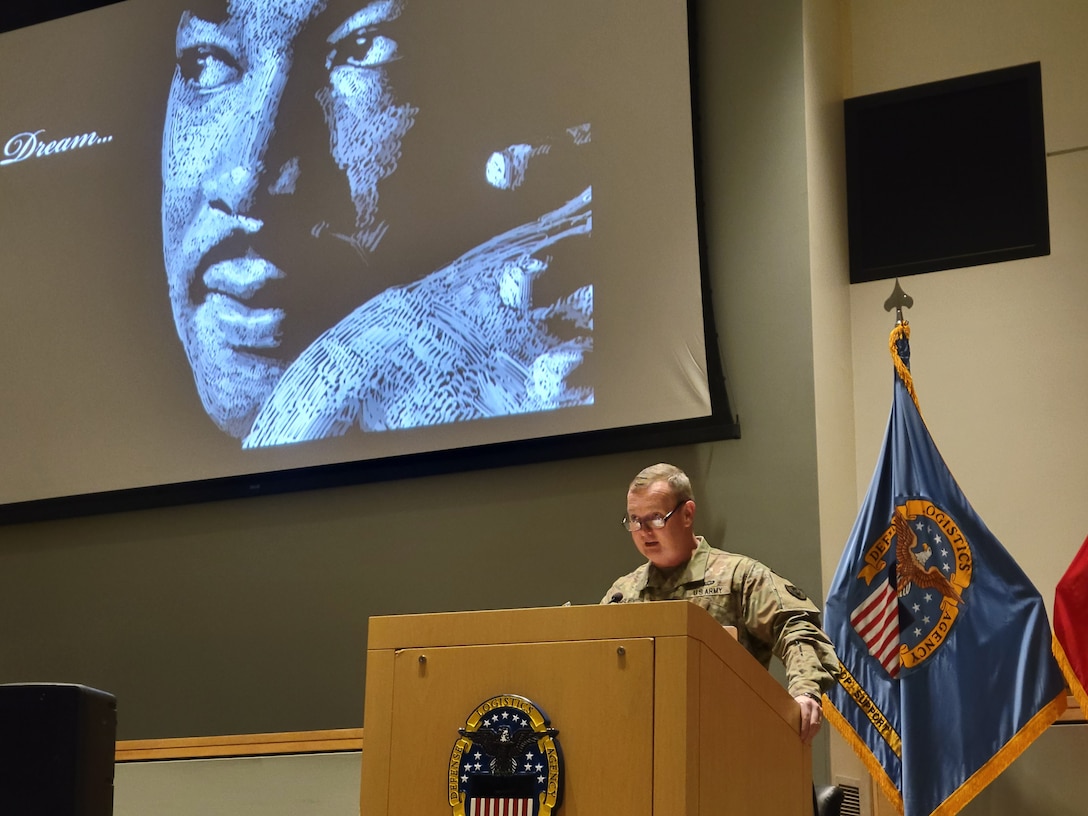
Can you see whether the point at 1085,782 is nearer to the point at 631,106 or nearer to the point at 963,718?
the point at 963,718

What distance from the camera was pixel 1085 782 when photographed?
383 cm

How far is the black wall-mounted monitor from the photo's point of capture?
180 inches

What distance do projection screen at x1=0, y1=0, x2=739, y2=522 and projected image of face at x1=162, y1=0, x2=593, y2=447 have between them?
0.01m

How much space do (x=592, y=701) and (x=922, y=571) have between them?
222cm

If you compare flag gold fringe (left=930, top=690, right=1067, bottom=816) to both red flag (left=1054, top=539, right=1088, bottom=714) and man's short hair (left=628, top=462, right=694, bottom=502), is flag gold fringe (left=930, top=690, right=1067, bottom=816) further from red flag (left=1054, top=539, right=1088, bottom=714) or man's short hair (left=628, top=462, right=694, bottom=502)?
man's short hair (left=628, top=462, right=694, bottom=502)

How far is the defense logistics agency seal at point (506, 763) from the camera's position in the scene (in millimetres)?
2025

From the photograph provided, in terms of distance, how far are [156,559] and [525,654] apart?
11.5ft

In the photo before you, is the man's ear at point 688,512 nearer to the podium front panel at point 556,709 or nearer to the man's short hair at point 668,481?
the man's short hair at point 668,481

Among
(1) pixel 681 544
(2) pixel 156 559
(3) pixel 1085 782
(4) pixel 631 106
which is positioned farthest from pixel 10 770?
(2) pixel 156 559

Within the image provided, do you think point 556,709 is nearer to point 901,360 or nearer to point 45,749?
point 45,749

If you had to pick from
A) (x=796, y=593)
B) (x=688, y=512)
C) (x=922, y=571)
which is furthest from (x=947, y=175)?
(x=796, y=593)

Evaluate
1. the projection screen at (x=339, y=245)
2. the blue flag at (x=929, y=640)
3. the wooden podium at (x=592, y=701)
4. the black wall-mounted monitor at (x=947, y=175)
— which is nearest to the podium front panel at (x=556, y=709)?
the wooden podium at (x=592, y=701)

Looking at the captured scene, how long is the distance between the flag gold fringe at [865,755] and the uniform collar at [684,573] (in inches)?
33.2

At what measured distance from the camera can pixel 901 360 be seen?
4238 millimetres
